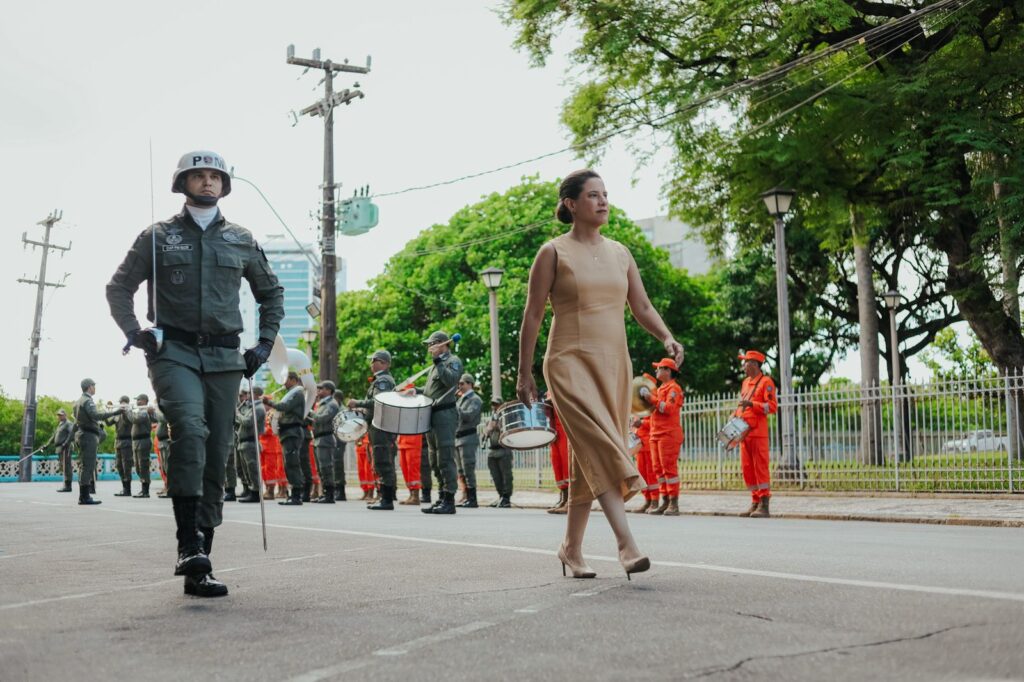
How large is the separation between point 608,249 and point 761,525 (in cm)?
659

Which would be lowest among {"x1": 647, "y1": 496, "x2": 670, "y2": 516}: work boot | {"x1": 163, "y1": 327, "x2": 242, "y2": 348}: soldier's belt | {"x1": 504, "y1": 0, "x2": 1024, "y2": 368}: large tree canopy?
{"x1": 647, "y1": 496, "x2": 670, "y2": 516}: work boot

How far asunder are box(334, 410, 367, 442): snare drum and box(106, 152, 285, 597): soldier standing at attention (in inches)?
485

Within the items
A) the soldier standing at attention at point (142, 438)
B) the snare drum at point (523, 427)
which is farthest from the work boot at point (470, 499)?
the soldier standing at attention at point (142, 438)

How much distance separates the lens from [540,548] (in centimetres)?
858

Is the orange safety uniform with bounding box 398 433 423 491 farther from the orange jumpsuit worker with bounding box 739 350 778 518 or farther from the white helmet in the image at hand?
the white helmet

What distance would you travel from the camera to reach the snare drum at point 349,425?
61.7ft

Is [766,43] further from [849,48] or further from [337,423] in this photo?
[337,423]

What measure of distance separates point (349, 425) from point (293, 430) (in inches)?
76.3

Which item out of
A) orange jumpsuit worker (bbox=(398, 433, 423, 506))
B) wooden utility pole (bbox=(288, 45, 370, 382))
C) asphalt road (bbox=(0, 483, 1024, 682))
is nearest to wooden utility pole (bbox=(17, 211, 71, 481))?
wooden utility pole (bbox=(288, 45, 370, 382))

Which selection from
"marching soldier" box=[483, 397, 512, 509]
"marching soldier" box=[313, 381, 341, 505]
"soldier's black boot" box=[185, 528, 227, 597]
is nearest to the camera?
"soldier's black boot" box=[185, 528, 227, 597]

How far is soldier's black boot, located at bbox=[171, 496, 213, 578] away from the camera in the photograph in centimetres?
597

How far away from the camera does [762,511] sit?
14.8 metres

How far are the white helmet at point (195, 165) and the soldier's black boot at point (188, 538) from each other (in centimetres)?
163

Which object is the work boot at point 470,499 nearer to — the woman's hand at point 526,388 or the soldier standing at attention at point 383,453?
the soldier standing at attention at point 383,453
